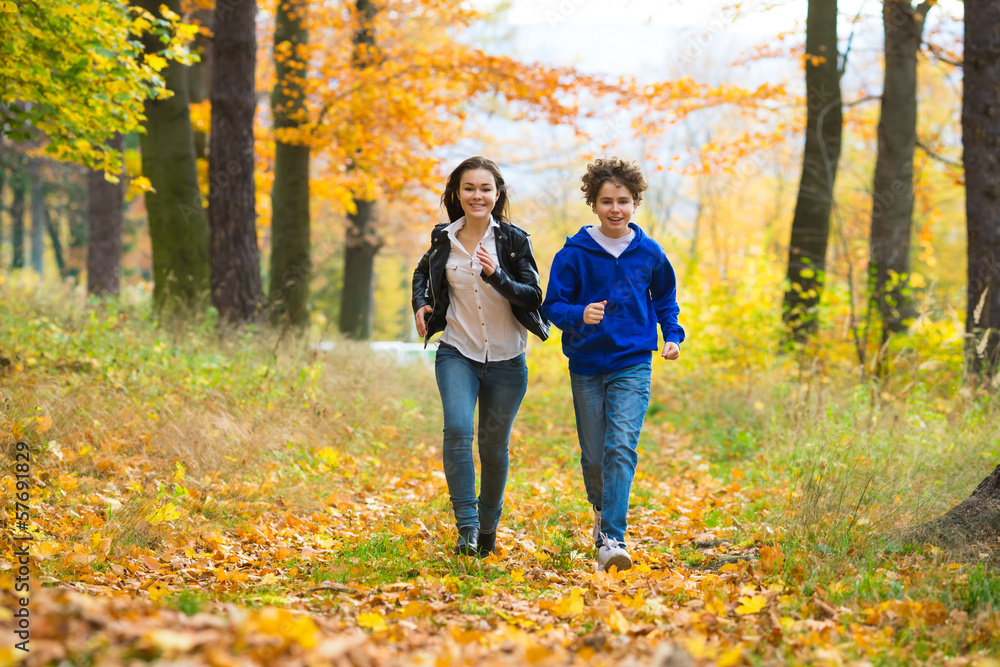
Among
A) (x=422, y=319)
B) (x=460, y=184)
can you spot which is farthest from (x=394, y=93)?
(x=422, y=319)

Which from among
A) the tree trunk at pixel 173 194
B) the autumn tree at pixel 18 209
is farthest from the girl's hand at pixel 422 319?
the autumn tree at pixel 18 209

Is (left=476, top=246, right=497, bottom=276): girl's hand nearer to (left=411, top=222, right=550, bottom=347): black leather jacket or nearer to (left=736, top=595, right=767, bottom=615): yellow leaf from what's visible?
(left=411, top=222, right=550, bottom=347): black leather jacket

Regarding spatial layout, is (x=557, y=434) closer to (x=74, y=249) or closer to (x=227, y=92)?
(x=227, y=92)

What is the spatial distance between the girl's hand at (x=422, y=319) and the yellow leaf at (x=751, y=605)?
1.85 meters

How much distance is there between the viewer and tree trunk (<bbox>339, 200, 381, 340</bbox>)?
1515 cm

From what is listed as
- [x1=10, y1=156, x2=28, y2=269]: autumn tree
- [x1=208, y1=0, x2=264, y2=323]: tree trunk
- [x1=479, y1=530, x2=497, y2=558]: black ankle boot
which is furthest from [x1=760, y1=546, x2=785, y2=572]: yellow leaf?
[x1=10, y1=156, x2=28, y2=269]: autumn tree

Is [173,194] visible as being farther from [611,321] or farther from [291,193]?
[611,321]

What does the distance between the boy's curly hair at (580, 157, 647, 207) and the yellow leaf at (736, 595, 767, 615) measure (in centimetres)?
200

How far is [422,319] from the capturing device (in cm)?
385

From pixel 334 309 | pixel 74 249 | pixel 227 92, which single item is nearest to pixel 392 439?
pixel 227 92

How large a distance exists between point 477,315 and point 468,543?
112cm

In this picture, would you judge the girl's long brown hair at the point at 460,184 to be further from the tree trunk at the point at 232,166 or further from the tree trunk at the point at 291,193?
the tree trunk at the point at 291,193

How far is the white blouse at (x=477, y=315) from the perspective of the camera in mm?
3797

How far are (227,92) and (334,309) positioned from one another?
19.1 metres
